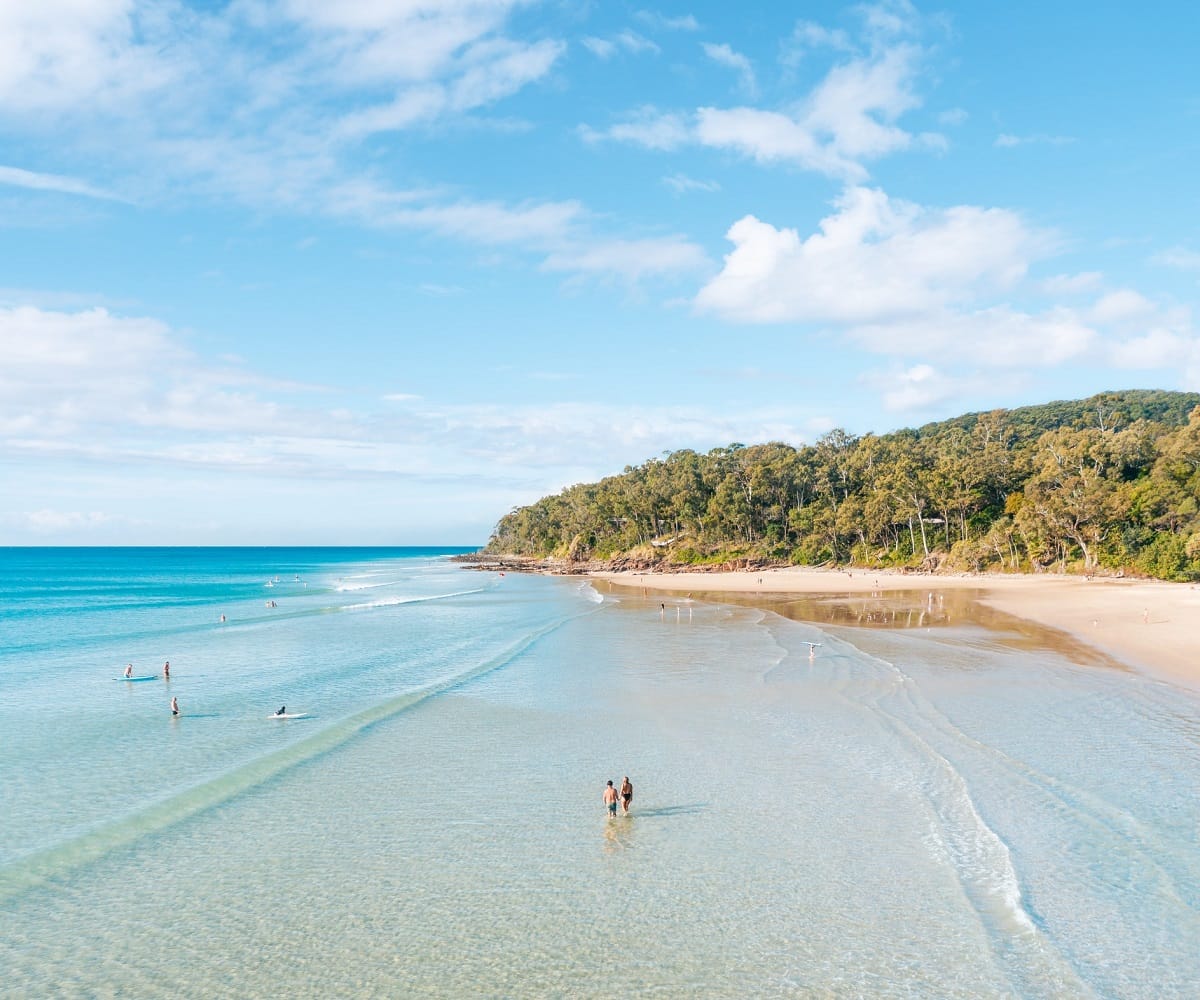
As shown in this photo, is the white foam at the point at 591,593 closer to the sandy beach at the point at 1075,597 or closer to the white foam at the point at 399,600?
the sandy beach at the point at 1075,597

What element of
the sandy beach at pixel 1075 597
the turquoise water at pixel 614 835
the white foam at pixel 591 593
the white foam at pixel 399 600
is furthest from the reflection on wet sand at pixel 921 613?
the white foam at pixel 399 600

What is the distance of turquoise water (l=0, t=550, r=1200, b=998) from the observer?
457 inches

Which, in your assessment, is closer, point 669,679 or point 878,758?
point 878,758

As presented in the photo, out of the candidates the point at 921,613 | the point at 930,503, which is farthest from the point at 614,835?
the point at 930,503

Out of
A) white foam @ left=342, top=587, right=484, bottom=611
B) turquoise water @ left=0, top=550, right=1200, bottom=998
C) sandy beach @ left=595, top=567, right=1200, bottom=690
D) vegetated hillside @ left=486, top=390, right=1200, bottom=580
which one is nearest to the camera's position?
turquoise water @ left=0, top=550, right=1200, bottom=998

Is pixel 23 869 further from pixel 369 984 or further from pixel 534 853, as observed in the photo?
pixel 534 853

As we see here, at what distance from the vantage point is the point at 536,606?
71188 mm

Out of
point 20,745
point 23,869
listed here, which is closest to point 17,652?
point 20,745

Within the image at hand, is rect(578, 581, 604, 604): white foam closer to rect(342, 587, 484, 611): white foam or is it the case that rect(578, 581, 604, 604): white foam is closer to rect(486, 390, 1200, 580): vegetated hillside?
rect(342, 587, 484, 611): white foam

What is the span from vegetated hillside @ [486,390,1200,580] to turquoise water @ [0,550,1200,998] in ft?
159

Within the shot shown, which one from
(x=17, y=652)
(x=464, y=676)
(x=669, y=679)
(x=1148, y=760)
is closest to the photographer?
(x=1148, y=760)

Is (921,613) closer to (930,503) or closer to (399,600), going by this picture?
(930,503)

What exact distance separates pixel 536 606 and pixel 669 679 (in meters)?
40.0

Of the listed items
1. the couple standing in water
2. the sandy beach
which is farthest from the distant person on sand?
the sandy beach
